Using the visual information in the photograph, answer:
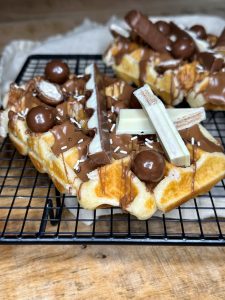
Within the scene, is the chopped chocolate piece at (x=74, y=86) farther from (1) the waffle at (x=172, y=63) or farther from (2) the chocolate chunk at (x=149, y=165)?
(2) the chocolate chunk at (x=149, y=165)

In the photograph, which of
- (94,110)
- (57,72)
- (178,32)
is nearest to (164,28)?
(178,32)

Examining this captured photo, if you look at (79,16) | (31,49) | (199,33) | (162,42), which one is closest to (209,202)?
(162,42)

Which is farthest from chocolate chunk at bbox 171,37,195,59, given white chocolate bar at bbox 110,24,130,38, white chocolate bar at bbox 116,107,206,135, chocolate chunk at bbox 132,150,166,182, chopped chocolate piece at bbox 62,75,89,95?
chocolate chunk at bbox 132,150,166,182

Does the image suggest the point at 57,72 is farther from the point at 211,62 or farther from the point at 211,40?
the point at 211,40

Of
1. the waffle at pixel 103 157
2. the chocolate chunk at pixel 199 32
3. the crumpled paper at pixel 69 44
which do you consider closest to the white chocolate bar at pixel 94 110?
the waffle at pixel 103 157

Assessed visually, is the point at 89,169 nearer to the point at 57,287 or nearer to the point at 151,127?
the point at 151,127

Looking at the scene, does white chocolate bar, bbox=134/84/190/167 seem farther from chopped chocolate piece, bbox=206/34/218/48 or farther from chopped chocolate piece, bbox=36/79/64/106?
chopped chocolate piece, bbox=206/34/218/48
